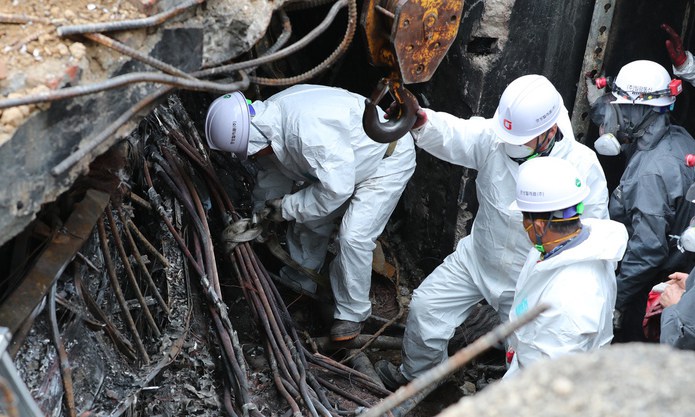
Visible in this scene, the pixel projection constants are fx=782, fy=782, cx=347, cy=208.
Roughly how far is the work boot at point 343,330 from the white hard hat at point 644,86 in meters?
2.39

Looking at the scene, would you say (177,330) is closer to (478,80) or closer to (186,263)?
(186,263)

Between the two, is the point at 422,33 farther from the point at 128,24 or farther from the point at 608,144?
the point at 608,144

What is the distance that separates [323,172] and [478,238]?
Result: 1085 millimetres

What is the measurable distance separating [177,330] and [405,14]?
200cm

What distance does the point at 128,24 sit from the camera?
2684 millimetres

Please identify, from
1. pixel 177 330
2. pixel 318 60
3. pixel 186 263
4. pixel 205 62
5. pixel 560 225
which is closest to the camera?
pixel 205 62

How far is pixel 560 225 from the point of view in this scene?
3.79 m

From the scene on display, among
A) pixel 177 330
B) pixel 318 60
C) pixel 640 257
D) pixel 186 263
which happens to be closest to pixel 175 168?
pixel 186 263

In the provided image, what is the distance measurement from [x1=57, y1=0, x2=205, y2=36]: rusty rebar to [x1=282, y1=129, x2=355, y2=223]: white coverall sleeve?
7.12ft

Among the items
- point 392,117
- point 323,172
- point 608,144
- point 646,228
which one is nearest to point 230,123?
point 323,172

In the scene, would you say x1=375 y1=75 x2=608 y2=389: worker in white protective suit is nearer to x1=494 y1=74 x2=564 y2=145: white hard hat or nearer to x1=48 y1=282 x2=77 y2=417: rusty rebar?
x1=494 y1=74 x2=564 y2=145: white hard hat

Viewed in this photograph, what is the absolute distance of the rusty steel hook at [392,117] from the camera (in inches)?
150

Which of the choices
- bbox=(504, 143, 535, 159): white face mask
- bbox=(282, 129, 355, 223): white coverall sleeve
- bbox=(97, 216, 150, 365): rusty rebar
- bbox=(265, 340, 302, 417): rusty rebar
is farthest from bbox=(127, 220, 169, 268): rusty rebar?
bbox=(504, 143, 535, 159): white face mask

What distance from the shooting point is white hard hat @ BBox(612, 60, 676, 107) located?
520 centimetres
